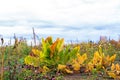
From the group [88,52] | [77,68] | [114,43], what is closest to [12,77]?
[77,68]

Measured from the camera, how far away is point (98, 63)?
6781 millimetres

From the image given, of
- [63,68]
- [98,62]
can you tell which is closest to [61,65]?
[63,68]

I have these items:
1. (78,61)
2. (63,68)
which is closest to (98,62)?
(78,61)

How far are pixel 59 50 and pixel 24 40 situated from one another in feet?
17.6

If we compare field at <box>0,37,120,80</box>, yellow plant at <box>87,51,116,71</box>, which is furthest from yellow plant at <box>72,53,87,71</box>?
yellow plant at <box>87,51,116,71</box>

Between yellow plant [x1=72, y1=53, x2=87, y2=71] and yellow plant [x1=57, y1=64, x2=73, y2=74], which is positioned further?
yellow plant [x1=72, y1=53, x2=87, y2=71]

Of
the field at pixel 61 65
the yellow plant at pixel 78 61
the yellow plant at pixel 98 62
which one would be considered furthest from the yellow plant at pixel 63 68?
the yellow plant at pixel 98 62

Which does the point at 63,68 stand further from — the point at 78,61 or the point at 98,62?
the point at 98,62

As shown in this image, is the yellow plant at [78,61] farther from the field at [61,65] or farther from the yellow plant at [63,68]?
the yellow plant at [63,68]

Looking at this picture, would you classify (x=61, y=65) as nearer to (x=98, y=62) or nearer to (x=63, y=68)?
(x=63, y=68)

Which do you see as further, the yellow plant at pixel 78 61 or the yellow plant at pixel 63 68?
the yellow plant at pixel 78 61

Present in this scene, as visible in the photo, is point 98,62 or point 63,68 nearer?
point 63,68

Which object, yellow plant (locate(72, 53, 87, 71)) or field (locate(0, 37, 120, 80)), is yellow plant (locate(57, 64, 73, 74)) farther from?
yellow plant (locate(72, 53, 87, 71))

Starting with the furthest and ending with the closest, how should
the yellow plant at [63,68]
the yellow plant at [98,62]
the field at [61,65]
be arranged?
the yellow plant at [98,62]
the yellow plant at [63,68]
the field at [61,65]
